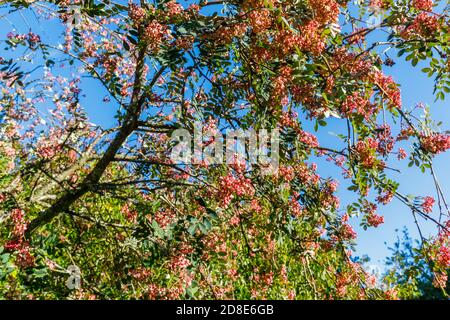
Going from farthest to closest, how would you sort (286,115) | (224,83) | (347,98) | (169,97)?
(169,97)
(224,83)
(286,115)
(347,98)

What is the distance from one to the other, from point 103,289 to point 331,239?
2395mm

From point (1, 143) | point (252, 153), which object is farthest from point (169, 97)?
point (1, 143)

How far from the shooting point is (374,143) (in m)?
3.96

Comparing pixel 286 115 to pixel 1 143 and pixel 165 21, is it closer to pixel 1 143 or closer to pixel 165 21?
pixel 165 21

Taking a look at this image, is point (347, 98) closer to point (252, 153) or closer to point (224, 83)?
point (252, 153)

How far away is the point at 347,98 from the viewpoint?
350 centimetres

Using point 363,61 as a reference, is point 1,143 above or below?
above

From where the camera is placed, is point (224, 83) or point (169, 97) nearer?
point (224, 83)

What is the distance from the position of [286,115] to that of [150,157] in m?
2.21
